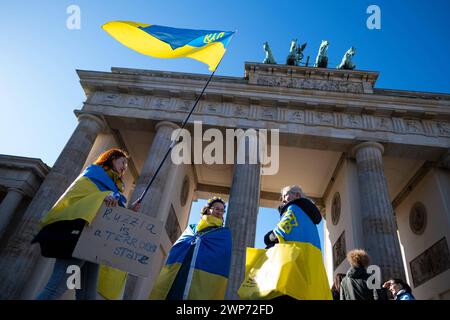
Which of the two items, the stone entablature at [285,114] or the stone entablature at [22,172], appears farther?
the stone entablature at [285,114]

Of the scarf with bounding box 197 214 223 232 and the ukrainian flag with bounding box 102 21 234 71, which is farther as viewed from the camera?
the ukrainian flag with bounding box 102 21 234 71

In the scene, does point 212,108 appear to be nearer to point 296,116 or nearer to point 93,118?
point 296,116

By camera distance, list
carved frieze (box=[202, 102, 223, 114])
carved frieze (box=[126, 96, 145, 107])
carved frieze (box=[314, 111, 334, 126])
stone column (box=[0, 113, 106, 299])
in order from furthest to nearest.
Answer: carved frieze (box=[126, 96, 145, 107]), carved frieze (box=[202, 102, 223, 114]), carved frieze (box=[314, 111, 334, 126]), stone column (box=[0, 113, 106, 299])

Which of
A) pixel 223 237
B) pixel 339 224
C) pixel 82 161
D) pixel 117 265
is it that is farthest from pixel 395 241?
pixel 82 161

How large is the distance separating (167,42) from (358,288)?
7.16m

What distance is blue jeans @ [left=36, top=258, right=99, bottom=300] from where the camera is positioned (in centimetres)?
276

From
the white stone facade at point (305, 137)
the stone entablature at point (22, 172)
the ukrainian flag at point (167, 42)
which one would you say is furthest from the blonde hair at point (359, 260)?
the stone entablature at point (22, 172)

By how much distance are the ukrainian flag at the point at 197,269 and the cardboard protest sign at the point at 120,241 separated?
2.40 feet

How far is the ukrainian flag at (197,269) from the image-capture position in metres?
3.77

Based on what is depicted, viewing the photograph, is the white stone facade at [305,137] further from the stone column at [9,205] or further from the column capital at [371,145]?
the stone column at [9,205]

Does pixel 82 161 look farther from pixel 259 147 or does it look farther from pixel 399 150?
pixel 399 150

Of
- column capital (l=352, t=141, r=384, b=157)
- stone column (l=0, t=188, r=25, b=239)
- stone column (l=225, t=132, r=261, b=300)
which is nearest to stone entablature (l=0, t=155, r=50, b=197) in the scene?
stone column (l=0, t=188, r=25, b=239)

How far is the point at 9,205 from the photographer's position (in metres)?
13.0

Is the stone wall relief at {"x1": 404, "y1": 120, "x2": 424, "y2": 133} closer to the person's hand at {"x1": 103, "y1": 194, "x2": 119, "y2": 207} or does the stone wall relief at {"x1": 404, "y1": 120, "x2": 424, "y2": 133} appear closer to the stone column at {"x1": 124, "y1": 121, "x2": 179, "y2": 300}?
the stone column at {"x1": 124, "y1": 121, "x2": 179, "y2": 300}
